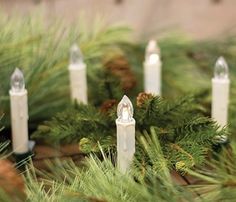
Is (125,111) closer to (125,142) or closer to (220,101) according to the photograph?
(125,142)

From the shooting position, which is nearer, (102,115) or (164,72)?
(102,115)

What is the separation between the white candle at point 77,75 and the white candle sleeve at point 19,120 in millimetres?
76

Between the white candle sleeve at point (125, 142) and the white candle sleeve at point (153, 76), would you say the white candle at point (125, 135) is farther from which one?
the white candle sleeve at point (153, 76)

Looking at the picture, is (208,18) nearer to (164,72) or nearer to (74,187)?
(164,72)

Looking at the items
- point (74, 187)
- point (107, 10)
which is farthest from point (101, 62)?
point (107, 10)

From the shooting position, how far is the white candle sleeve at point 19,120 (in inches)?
18.5

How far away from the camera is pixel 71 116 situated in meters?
0.46

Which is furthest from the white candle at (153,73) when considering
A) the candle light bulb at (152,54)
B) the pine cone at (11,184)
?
the pine cone at (11,184)

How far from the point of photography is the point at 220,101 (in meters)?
0.50

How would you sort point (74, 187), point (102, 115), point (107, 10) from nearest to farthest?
1. point (74, 187)
2. point (102, 115)
3. point (107, 10)

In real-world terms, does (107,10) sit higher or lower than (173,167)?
higher

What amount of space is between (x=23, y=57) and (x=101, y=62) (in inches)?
3.9

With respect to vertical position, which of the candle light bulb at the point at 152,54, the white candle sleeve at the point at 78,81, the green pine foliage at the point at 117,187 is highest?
the candle light bulb at the point at 152,54

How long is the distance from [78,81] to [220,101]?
0.46 ft
